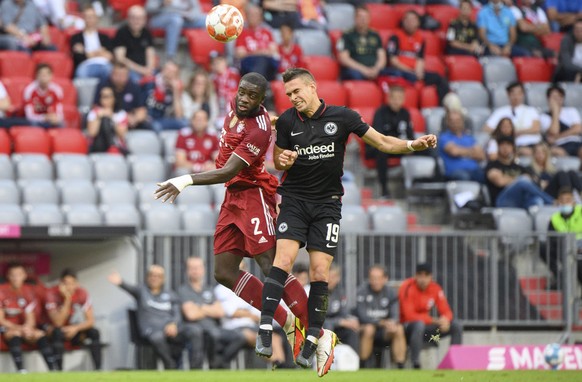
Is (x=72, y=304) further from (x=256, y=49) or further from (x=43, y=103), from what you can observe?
(x=256, y=49)

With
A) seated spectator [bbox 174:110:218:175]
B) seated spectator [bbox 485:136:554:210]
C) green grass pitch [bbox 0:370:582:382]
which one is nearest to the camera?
green grass pitch [bbox 0:370:582:382]

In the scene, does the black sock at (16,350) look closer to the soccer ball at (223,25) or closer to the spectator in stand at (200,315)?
the spectator in stand at (200,315)

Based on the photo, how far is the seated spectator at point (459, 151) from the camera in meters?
18.4

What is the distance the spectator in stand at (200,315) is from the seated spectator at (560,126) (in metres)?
6.76

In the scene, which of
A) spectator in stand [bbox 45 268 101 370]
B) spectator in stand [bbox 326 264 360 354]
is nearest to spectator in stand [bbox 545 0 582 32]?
spectator in stand [bbox 326 264 360 354]

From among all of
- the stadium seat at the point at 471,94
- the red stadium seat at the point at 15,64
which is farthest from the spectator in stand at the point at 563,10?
the red stadium seat at the point at 15,64

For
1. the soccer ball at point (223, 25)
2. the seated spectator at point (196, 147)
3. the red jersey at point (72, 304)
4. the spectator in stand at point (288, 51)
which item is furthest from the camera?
the spectator in stand at point (288, 51)

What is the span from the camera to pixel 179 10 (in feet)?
64.7

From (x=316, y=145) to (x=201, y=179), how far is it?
1.06m

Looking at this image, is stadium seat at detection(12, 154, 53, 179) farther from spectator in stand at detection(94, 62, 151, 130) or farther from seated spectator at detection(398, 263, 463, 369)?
seated spectator at detection(398, 263, 463, 369)

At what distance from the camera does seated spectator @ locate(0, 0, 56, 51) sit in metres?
18.5

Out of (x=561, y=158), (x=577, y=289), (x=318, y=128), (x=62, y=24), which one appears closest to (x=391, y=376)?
(x=318, y=128)

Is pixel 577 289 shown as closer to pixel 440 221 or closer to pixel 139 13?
pixel 440 221

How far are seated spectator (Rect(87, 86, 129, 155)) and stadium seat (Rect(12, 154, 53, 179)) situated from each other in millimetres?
853
